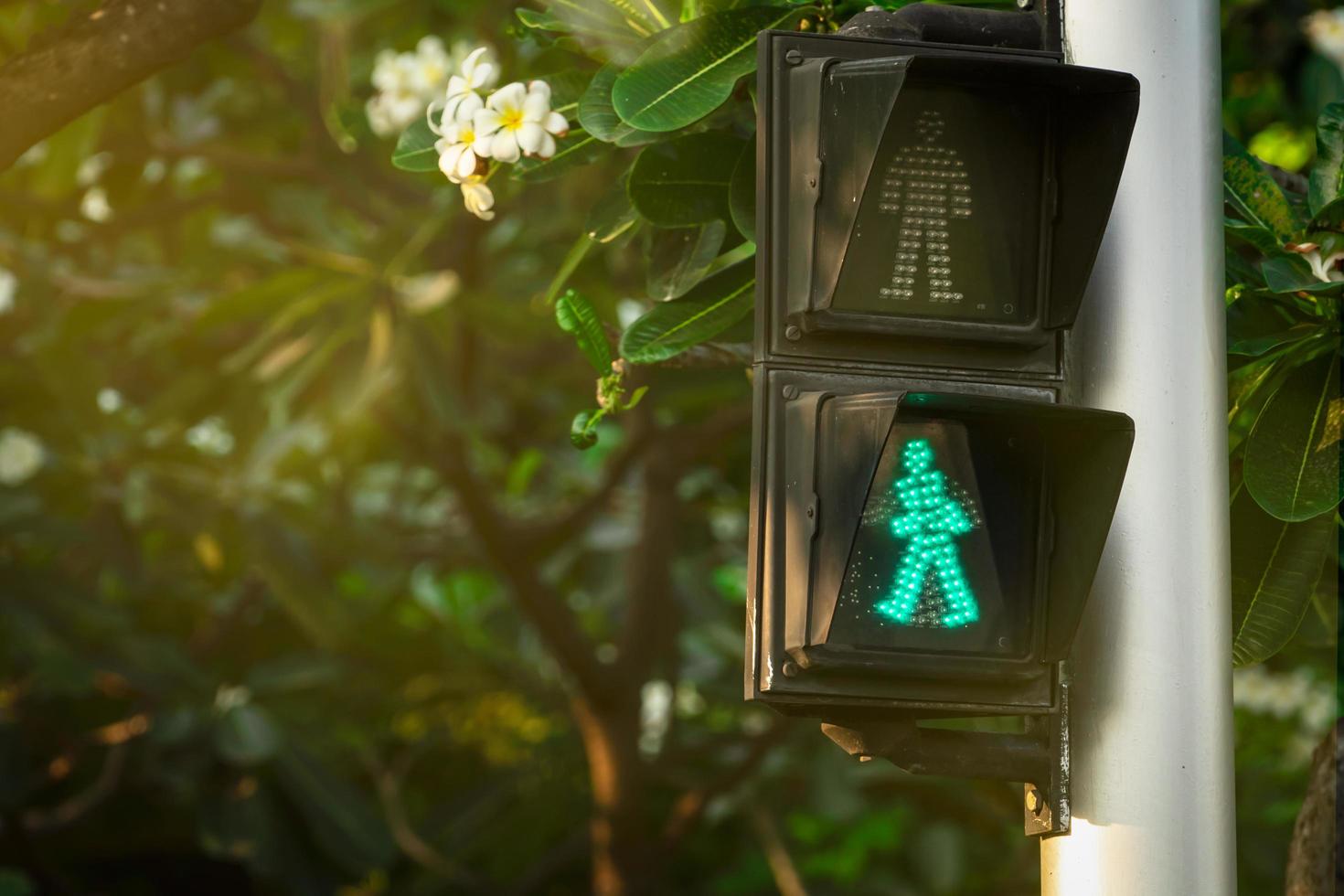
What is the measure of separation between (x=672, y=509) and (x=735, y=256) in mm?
2889

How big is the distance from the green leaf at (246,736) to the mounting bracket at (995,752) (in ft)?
11.1

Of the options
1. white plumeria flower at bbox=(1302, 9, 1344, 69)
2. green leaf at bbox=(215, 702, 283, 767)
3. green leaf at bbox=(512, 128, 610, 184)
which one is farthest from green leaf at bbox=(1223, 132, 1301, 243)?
green leaf at bbox=(215, 702, 283, 767)

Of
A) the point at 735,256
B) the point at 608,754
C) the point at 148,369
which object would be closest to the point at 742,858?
the point at 608,754

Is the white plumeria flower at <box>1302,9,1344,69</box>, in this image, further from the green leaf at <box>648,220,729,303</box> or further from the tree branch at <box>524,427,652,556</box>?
the green leaf at <box>648,220,729,303</box>

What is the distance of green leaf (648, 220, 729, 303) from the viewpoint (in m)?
2.07

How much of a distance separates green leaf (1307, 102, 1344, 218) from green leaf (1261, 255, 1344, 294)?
0.36 feet

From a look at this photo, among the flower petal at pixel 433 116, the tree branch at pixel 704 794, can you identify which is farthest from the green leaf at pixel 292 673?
the flower petal at pixel 433 116

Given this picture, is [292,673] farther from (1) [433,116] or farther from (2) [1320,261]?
(2) [1320,261]

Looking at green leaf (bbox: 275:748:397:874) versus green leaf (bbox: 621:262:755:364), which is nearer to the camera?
green leaf (bbox: 621:262:755:364)

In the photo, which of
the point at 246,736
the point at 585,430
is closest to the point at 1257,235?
the point at 585,430

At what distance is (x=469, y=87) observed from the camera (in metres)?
2.14

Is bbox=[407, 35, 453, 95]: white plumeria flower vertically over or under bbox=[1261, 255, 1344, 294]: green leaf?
over

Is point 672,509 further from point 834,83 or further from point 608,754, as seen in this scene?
point 834,83

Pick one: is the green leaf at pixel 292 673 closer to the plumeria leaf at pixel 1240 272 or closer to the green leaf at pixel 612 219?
the green leaf at pixel 612 219
